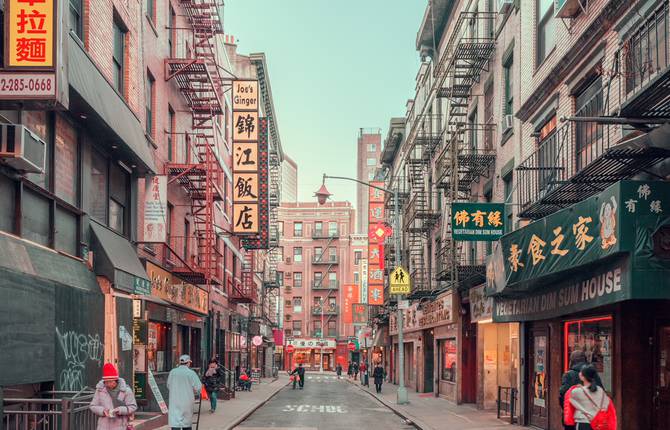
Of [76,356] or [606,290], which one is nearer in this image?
[606,290]

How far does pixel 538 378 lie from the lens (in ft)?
69.0

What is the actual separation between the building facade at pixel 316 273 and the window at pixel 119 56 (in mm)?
85285

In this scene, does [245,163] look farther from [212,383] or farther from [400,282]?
[212,383]

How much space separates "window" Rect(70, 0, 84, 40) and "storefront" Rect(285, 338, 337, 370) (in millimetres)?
87397

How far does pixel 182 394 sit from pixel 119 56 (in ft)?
31.6

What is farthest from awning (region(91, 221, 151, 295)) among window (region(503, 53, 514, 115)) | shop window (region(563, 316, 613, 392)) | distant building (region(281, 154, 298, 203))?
distant building (region(281, 154, 298, 203))

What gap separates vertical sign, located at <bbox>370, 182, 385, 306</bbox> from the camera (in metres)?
58.6

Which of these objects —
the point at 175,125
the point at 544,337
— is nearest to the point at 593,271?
the point at 544,337

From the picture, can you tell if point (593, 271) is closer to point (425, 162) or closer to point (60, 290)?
point (60, 290)

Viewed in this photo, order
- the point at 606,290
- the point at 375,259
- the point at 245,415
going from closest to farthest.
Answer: the point at 606,290, the point at 245,415, the point at 375,259

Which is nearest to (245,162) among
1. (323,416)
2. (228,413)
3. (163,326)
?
(163,326)

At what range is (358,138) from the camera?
5276 inches

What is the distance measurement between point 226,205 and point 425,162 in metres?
11.2

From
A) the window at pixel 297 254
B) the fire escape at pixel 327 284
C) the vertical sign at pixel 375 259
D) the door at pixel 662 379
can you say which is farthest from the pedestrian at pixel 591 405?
the window at pixel 297 254
